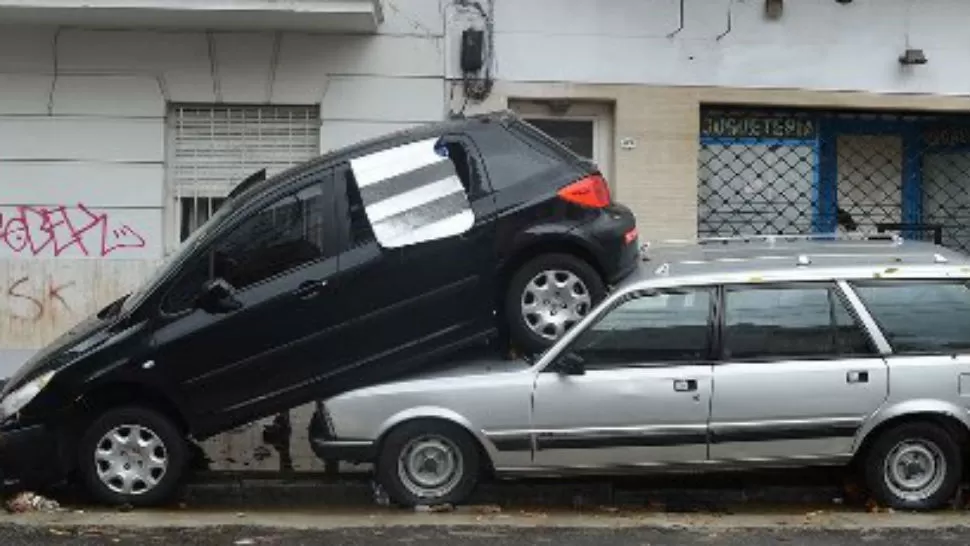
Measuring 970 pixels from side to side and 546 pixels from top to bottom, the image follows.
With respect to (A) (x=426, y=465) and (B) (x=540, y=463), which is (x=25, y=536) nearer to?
(A) (x=426, y=465)

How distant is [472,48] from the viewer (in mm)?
11430

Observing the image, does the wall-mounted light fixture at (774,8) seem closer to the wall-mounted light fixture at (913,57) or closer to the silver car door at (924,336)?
the wall-mounted light fixture at (913,57)

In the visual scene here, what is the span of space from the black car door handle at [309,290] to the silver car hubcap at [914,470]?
3496mm

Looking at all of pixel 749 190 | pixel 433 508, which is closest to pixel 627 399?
pixel 433 508

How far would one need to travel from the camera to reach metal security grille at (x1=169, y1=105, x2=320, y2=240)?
38.0 ft

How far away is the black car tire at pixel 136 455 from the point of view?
7.14m

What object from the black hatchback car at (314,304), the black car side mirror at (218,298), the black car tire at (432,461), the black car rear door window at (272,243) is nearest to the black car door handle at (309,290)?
the black hatchback car at (314,304)

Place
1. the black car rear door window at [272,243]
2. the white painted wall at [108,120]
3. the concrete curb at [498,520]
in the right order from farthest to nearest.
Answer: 1. the white painted wall at [108,120]
2. the black car rear door window at [272,243]
3. the concrete curb at [498,520]

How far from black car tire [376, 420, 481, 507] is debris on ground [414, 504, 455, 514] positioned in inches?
0.5

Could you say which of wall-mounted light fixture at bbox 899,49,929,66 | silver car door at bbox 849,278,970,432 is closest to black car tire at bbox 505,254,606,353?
silver car door at bbox 849,278,970,432

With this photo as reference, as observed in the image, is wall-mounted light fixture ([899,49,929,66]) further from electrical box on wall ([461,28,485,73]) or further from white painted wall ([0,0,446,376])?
white painted wall ([0,0,446,376])

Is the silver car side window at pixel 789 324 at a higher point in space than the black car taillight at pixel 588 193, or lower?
lower

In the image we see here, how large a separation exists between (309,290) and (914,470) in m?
3.73

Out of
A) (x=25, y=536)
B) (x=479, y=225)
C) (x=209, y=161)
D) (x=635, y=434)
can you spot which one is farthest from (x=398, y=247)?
(x=209, y=161)
